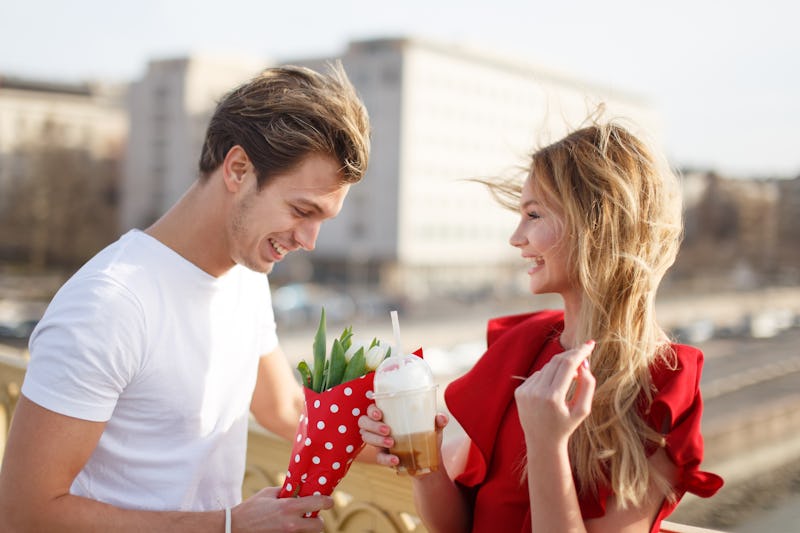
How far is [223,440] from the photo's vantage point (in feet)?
7.60

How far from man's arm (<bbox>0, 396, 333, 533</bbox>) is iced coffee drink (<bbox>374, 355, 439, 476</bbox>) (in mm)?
250

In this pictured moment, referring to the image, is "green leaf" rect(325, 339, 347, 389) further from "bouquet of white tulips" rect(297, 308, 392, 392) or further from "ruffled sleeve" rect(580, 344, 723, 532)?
"ruffled sleeve" rect(580, 344, 723, 532)

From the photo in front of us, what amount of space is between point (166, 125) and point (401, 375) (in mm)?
68367

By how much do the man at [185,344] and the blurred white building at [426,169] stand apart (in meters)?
55.3

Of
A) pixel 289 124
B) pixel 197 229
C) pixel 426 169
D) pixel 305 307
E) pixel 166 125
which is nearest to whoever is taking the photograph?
pixel 289 124

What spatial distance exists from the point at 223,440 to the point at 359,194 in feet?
196

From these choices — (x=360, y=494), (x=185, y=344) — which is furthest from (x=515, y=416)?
(x=185, y=344)

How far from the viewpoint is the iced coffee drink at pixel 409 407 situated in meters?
1.86

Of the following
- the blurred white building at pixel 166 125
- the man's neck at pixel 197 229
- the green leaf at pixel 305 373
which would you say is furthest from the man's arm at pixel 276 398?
the blurred white building at pixel 166 125

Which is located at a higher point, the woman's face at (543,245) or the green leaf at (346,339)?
the woman's face at (543,245)

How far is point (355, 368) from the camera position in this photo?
6.56 ft

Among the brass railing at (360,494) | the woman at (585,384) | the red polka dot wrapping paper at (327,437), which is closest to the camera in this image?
the woman at (585,384)

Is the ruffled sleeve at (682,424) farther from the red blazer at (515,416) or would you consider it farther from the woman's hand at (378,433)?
the woman's hand at (378,433)

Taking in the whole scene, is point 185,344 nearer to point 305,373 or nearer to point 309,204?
point 305,373
